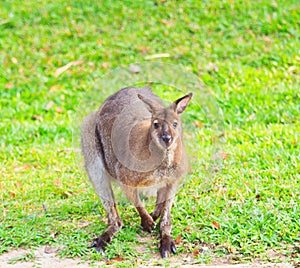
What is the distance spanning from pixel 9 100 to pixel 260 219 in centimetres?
449

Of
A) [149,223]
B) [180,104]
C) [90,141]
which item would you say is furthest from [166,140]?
[90,141]

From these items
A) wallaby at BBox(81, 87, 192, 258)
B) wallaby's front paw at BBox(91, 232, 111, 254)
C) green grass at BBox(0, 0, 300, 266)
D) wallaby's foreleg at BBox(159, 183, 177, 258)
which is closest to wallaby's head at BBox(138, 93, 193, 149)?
wallaby at BBox(81, 87, 192, 258)

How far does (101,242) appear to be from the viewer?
4.71 metres

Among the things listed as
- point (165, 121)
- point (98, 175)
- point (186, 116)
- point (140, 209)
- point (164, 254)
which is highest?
point (165, 121)

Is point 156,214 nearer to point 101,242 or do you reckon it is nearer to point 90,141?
point 101,242

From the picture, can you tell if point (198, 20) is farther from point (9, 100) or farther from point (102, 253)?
point (102, 253)

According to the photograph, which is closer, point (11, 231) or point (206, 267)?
point (206, 267)

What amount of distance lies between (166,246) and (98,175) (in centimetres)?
87

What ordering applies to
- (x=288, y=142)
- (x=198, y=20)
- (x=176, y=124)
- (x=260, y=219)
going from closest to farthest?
(x=176, y=124) < (x=260, y=219) < (x=288, y=142) < (x=198, y=20)

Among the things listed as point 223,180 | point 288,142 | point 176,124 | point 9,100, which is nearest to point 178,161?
point 176,124

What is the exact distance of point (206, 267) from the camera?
4336mm

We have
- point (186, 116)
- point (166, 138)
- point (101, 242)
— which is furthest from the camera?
point (186, 116)

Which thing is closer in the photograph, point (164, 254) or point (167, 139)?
point (167, 139)

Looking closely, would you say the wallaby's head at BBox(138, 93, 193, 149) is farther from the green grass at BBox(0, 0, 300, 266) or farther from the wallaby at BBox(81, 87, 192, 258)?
the green grass at BBox(0, 0, 300, 266)
